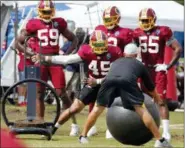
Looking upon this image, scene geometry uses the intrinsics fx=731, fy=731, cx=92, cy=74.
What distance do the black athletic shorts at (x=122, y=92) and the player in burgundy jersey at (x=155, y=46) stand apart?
1.52 meters

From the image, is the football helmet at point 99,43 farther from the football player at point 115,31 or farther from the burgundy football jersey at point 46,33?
the burgundy football jersey at point 46,33

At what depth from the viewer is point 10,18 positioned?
63.8ft

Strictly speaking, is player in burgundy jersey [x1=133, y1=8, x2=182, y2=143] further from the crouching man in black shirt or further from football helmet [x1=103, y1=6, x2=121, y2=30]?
the crouching man in black shirt

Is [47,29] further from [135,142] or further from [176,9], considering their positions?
[176,9]

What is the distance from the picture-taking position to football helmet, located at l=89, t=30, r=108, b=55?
387 inches

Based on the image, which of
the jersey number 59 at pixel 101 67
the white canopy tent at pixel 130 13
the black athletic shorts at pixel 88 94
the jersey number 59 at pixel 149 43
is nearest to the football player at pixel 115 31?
the jersey number 59 at pixel 149 43

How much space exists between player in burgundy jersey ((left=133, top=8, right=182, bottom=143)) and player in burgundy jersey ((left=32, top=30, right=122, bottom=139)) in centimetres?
45

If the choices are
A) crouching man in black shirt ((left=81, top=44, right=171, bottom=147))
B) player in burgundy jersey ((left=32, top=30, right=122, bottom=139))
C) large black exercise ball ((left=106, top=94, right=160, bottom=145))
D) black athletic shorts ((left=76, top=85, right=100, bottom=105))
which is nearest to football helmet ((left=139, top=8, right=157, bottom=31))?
player in burgundy jersey ((left=32, top=30, right=122, bottom=139))

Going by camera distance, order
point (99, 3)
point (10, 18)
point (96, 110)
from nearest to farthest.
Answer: point (96, 110)
point (10, 18)
point (99, 3)

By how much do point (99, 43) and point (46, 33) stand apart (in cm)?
111

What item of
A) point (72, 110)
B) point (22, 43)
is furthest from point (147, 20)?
point (22, 43)

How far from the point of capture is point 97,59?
32.7ft

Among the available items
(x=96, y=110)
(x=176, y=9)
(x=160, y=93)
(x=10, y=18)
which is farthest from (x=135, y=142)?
(x=176, y=9)

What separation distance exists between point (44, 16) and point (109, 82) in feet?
7.64
